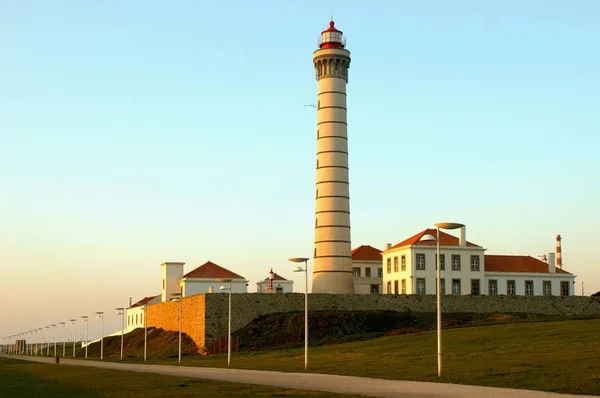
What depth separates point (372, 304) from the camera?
68375 millimetres

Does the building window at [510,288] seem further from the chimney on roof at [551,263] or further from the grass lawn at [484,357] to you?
the grass lawn at [484,357]

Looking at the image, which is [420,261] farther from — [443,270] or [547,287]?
[547,287]

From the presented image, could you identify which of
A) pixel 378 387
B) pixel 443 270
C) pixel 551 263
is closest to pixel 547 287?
pixel 551 263

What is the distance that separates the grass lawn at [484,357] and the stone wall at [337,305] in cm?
957

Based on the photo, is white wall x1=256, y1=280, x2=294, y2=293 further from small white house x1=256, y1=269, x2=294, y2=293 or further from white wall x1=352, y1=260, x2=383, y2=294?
white wall x1=352, y1=260, x2=383, y2=294

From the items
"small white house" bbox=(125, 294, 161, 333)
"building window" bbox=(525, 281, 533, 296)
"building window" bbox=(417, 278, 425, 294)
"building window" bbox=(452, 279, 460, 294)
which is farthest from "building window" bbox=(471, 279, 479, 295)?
"small white house" bbox=(125, 294, 161, 333)

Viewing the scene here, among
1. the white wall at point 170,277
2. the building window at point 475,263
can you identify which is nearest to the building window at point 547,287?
the building window at point 475,263

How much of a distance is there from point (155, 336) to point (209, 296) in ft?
49.9

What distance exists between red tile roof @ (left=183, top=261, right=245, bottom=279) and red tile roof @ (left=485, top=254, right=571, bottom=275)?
2870cm

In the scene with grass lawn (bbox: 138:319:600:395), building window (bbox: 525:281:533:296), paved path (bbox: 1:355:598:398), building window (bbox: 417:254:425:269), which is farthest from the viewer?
building window (bbox: 525:281:533:296)

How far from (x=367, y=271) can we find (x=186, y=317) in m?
23.4

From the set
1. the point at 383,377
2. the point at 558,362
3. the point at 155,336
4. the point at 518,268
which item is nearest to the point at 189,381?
the point at 383,377

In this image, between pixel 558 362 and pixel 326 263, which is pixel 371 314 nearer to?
pixel 326 263

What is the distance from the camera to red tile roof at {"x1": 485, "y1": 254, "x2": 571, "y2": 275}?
8012cm
